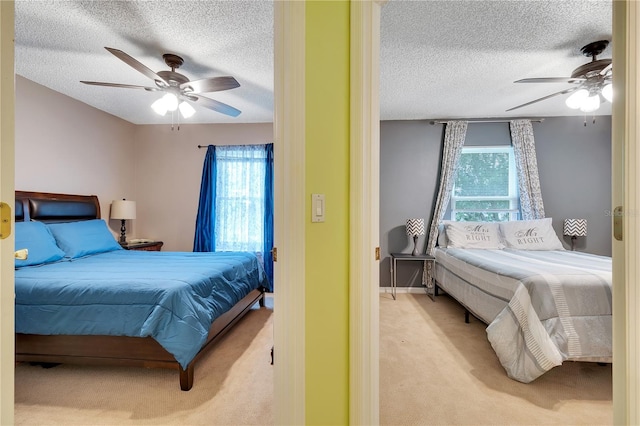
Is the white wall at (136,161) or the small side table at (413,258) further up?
the white wall at (136,161)

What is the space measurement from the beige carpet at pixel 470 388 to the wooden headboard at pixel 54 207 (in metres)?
3.66

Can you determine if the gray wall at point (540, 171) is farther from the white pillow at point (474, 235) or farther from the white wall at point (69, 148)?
the white wall at point (69, 148)

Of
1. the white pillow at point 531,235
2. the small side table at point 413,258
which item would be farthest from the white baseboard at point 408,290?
the white pillow at point 531,235

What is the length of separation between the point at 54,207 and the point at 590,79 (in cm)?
527

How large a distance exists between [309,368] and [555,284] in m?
1.89

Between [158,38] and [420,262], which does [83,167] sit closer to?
[158,38]

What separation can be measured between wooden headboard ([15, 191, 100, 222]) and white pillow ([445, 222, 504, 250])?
4.67 m

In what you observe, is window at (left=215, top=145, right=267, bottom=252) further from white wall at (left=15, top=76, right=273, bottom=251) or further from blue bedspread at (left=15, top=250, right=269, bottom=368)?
blue bedspread at (left=15, top=250, right=269, bottom=368)

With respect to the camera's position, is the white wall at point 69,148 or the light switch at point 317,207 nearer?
the light switch at point 317,207

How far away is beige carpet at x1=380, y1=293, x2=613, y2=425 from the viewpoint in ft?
5.68

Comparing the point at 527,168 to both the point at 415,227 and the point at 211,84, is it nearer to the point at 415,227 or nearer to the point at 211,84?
the point at 415,227

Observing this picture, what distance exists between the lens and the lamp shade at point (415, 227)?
4.03 meters

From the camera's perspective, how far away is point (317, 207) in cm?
117

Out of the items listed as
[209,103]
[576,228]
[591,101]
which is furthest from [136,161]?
Answer: [576,228]
